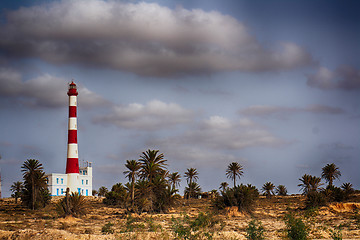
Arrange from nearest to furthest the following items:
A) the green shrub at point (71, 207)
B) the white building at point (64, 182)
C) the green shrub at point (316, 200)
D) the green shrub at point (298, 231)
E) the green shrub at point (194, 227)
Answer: the green shrub at point (194, 227), the green shrub at point (298, 231), the green shrub at point (71, 207), the green shrub at point (316, 200), the white building at point (64, 182)

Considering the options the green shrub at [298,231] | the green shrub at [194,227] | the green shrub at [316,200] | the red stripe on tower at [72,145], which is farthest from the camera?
the red stripe on tower at [72,145]

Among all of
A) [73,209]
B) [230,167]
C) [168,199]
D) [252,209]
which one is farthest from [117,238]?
[230,167]

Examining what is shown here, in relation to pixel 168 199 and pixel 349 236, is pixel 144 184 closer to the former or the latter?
pixel 168 199

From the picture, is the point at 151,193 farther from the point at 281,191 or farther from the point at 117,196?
the point at 281,191

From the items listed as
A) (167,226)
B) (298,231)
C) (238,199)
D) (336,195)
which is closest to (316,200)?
(336,195)

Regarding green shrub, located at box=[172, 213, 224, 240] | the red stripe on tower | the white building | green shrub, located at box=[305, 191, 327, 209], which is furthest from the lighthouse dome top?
green shrub, located at box=[172, 213, 224, 240]

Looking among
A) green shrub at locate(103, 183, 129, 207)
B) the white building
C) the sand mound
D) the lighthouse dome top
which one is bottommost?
the sand mound

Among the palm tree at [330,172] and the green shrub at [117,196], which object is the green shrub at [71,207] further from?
the palm tree at [330,172]

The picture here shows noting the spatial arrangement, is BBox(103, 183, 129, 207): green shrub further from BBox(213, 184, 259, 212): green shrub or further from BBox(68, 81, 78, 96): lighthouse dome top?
BBox(68, 81, 78, 96): lighthouse dome top

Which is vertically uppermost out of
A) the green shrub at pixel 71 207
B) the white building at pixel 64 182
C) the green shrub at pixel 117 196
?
the white building at pixel 64 182

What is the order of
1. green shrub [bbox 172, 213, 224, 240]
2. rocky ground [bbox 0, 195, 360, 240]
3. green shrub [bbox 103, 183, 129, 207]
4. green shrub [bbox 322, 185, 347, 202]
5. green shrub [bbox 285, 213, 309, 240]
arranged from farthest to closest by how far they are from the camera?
green shrub [bbox 322, 185, 347, 202] < green shrub [bbox 103, 183, 129, 207] < rocky ground [bbox 0, 195, 360, 240] < green shrub [bbox 285, 213, 309, 240] < green shrub [bbox 172, 213, 224, 240]

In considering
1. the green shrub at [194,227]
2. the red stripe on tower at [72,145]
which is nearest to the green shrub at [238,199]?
the green shrub at [194,227]

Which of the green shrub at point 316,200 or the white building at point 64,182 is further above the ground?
the white building at point 64,182

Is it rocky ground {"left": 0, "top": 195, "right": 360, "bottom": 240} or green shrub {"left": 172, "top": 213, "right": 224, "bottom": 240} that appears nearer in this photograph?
green shrub {"left": 172, "top": 213, "right": 224, "bottom": 240}
